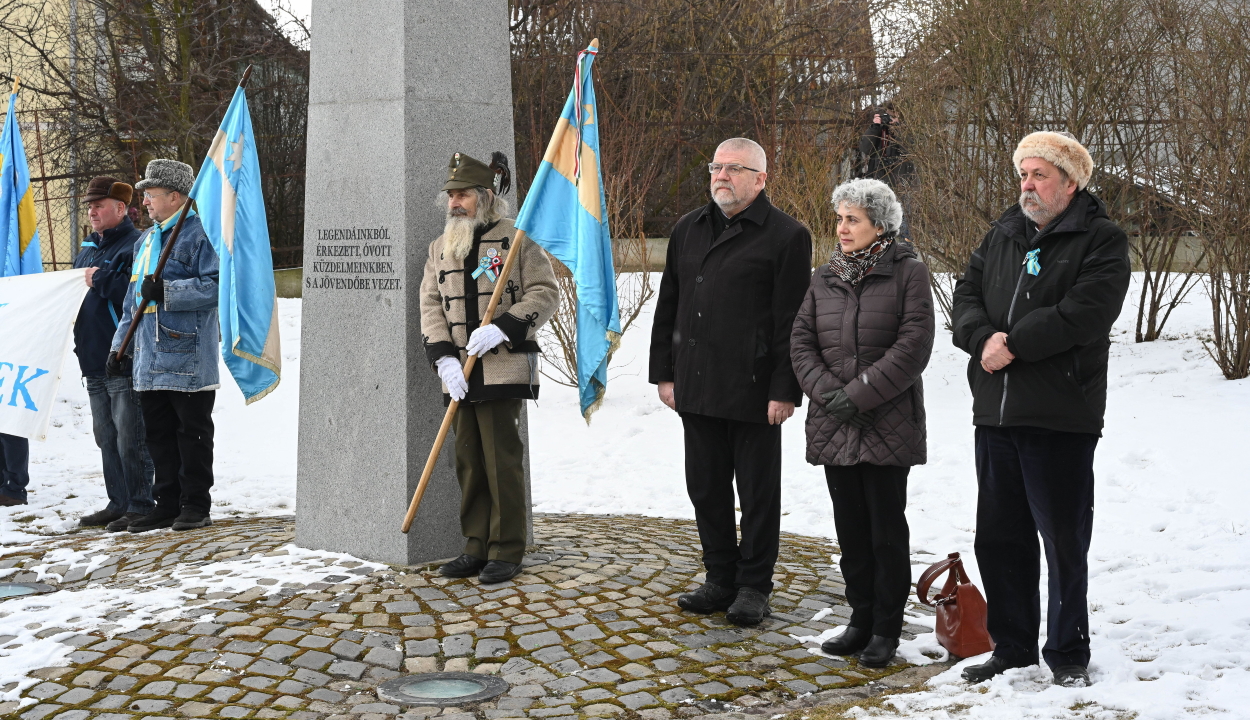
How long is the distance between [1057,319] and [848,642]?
1.56 meters

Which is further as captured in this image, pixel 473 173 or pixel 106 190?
pixel 106 190

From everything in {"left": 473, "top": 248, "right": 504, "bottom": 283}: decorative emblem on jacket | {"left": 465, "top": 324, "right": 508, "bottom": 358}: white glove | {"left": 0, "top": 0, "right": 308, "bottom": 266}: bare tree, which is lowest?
{"left": 465, "top": 324, "right": 508, "bottom": 358}: white glove

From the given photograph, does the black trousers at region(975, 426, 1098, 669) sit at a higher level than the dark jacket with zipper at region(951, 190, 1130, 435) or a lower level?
lower

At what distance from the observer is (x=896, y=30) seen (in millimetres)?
14828

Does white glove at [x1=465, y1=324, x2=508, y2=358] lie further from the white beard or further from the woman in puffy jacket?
the woman in puffy jacket

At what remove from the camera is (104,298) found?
24.5 ft

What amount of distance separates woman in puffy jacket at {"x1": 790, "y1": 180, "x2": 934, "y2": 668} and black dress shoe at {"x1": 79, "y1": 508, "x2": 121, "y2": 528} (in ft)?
15.4

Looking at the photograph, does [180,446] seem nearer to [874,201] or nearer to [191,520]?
[191,520]

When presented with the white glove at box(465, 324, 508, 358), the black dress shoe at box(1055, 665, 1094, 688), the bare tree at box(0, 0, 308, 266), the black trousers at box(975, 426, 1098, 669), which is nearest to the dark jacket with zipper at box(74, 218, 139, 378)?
the white glove at box(465, 324, 508, 358)

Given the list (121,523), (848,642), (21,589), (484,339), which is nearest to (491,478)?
(484,339)

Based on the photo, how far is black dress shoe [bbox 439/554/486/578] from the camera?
554cm

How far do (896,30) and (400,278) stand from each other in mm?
10718

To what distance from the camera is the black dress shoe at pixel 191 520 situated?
6.89 m

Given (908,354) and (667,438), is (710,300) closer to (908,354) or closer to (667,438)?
(908,354)
